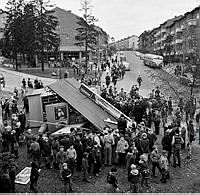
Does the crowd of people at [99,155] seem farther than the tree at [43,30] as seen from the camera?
No

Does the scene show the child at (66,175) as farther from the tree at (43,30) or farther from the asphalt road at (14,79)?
the tree at (43,30)

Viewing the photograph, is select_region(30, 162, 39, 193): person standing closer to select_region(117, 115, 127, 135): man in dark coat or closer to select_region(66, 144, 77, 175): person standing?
select_region(66, 144, 77, 175): person standing

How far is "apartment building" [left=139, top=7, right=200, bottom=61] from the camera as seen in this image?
22798 mm

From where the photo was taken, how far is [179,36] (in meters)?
78.2

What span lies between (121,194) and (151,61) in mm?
45815

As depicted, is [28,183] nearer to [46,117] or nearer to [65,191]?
[65,191]

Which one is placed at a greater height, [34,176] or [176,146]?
[176,146]

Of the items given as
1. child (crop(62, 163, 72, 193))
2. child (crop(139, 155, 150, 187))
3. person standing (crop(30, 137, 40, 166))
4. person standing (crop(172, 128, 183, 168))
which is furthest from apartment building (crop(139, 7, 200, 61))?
child (crop(62, 163, 72, 193))

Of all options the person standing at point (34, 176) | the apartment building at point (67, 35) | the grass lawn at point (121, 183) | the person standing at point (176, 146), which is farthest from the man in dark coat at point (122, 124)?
the apartment building at point (67, 35)

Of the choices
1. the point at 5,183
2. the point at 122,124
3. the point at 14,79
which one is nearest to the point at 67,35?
the point at 14,79

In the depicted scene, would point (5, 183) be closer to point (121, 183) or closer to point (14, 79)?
point (121, 183)

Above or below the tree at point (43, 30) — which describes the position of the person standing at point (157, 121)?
below

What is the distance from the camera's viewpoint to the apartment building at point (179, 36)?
22.8 metres

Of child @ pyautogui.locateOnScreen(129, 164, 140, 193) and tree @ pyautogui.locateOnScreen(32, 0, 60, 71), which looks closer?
child @ pyautogui.locateOnScreen(129, 164, 140, 193)
